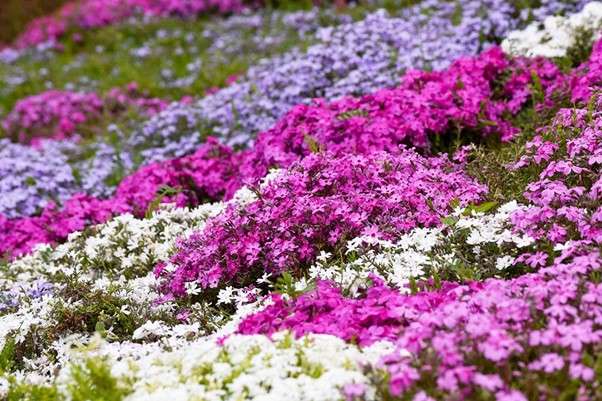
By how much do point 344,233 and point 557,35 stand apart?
3.80m

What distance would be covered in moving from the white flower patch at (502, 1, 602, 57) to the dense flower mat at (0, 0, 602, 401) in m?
0.03

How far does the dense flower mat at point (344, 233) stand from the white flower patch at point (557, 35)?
3cm

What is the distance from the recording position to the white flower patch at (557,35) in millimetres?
7355

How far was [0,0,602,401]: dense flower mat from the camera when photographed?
339cm

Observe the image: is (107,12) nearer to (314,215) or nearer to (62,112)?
(62,112)

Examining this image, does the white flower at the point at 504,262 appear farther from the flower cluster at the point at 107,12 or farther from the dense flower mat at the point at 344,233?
the flower cluster at the point at 107,12

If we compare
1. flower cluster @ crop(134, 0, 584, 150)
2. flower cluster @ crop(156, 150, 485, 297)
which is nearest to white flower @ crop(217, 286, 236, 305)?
flower cluster @ crop(156, 150, 485, 297)

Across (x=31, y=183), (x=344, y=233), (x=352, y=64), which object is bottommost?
(x=31, y=183)

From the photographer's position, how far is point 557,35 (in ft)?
24.6

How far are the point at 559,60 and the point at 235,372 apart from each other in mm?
4980

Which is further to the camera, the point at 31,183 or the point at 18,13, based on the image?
the point at 18,13

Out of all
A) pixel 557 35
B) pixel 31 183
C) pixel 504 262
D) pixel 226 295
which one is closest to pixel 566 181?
pixel 504 262

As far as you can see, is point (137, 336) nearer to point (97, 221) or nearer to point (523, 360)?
point (523, 360)

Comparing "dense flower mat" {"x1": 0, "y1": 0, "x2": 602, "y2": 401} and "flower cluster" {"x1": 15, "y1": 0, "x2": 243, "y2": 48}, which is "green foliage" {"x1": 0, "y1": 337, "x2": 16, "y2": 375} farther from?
"flower cluster" {"x1": 15, "y1": 0, "x2": 243, "y2": 48}
